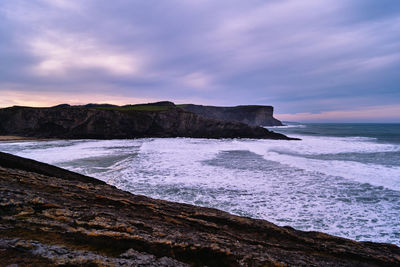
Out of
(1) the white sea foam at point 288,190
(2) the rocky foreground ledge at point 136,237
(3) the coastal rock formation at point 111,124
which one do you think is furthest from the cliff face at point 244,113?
(2) the rocky foreground ledge at point 136,237

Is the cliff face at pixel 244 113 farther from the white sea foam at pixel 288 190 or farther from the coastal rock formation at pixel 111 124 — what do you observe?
the white sea foam at pixel 288 190

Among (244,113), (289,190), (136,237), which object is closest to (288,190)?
(289,190)

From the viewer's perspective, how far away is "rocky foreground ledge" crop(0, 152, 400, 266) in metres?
2.36

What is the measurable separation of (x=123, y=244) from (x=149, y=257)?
0.49 meters

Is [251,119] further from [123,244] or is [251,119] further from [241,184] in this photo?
[123,244]

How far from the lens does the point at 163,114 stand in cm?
4609

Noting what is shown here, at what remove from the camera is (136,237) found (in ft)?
9.59

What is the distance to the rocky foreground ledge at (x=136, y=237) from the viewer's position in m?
2.36

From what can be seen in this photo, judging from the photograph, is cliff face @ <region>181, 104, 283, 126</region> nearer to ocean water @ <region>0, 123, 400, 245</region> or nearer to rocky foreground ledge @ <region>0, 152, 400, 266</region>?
ocean water @ <region>0, 123, 400, 245</region>

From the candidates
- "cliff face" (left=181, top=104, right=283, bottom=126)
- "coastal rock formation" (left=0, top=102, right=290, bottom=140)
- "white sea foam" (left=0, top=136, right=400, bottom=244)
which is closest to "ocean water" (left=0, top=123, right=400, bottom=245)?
"white sea foam" (left=0, top=136, right=400, bottom=244)

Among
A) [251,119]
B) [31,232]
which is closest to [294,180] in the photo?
[31,232]

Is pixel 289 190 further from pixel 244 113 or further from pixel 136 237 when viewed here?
pixel 244 113

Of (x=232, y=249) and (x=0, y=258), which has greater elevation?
(x=0, y=258)

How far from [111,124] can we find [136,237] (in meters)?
44.3
